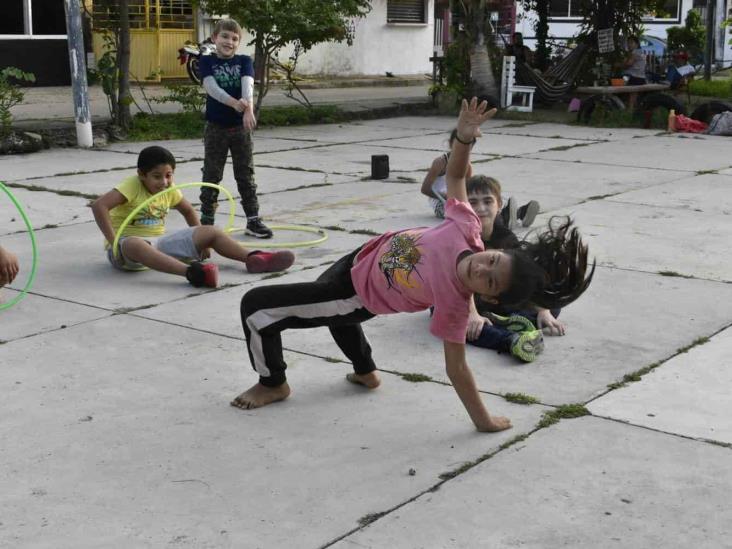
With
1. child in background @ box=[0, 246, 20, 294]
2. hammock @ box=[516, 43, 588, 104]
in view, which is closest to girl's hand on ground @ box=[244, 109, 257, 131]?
child in background @ box=[0, 246, 20, 294]

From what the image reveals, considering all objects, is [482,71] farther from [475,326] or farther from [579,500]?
[579,500]

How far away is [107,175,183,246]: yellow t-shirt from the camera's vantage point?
6625 mm

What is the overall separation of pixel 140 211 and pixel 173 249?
32 centimetres

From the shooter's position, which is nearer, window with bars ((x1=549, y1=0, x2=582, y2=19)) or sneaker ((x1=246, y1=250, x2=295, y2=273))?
sneaker ((x1=246, y1=250, x2=295, y2=273))

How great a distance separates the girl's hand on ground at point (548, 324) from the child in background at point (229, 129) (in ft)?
9.41

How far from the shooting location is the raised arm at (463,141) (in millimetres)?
4168

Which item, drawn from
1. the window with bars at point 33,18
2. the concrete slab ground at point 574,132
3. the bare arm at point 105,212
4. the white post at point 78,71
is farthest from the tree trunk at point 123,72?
the window with bars at point 33,18

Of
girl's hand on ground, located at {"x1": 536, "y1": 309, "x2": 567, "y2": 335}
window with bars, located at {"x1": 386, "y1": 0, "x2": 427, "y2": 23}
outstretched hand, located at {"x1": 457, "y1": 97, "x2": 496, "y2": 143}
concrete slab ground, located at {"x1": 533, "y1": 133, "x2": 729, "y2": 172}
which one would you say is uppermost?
window with bars, located at {"x1": 386, "y1": 0, "x2": 427, "y2": 23}

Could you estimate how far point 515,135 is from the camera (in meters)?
14.9

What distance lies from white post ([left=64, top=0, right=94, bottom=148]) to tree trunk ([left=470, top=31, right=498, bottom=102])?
7246mm

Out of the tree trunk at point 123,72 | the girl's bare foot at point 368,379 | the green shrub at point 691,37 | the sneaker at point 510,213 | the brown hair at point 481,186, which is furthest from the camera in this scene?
the green shrub at point 691,37

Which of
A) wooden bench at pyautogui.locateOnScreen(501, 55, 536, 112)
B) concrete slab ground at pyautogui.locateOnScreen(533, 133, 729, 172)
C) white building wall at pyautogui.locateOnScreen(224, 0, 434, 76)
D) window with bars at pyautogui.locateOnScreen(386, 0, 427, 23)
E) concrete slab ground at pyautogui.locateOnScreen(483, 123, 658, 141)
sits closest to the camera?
concrete slab ground at pyautogui.locateOnScreen(533, 133, 729, 172)

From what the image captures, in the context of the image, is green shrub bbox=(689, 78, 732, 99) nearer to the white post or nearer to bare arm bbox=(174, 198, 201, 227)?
the white post

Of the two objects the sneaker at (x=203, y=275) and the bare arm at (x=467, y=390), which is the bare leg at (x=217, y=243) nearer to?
the sneaker at (x=203, y=275)
